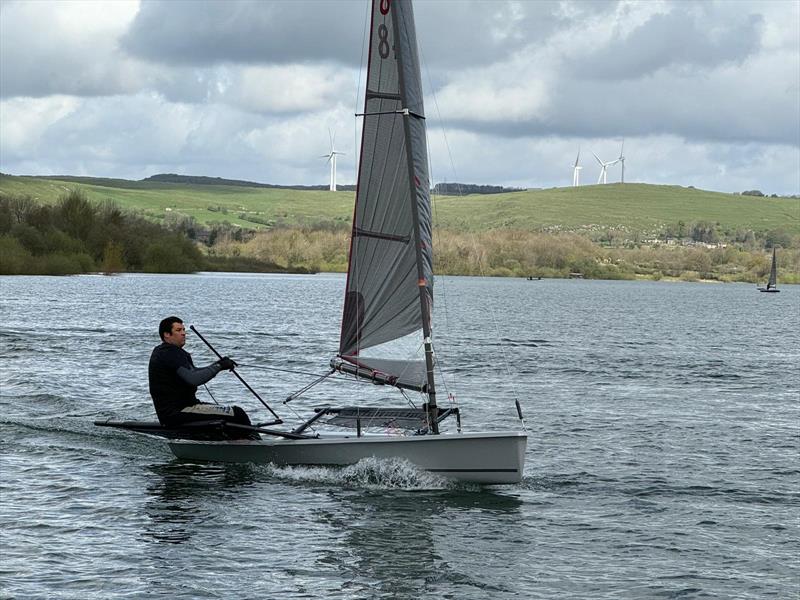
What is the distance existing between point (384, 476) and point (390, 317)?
290 centimetres

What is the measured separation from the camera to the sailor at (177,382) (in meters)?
18.9

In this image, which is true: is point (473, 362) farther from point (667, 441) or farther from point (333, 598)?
point (333, 598)

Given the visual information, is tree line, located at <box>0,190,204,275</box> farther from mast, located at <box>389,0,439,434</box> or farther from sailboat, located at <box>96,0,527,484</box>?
mast, located at <box>389,0,439,434</box>

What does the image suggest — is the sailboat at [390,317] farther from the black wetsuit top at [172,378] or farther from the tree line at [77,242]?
the tree line at [77,242]

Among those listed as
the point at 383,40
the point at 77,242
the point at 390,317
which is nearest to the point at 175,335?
the point at 390,317

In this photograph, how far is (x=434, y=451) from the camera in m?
18.8

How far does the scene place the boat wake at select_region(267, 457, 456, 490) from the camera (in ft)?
62.7

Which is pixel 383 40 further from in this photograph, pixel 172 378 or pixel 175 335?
pixel 172 378

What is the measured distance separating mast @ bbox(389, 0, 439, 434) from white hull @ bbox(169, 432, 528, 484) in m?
0.75

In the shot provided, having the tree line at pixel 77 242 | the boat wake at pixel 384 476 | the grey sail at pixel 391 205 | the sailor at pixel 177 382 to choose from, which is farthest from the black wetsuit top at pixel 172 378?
the tree line at pixel 77 242

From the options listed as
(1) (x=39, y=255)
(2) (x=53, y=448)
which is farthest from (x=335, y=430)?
(1) (x=39, y=255)

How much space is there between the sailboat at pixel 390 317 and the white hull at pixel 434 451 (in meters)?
0.02

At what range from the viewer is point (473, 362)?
46.8 meters

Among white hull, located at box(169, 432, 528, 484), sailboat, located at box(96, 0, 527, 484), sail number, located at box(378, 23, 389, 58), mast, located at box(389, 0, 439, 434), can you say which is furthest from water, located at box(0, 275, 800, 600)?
sail number, located at box(378, 23, 389, 58)
